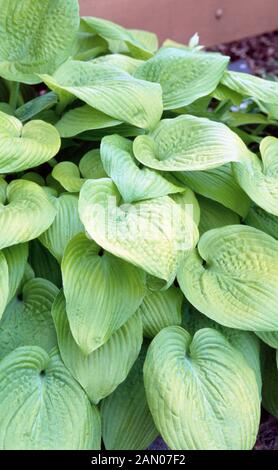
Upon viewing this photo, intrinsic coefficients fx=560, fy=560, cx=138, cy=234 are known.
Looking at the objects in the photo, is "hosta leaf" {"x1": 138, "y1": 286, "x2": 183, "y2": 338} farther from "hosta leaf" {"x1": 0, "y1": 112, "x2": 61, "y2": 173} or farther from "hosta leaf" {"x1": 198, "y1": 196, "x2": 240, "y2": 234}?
"hosta leaf" {"x1": 0, "y1": 112, "x2": 61, "y2": 173}

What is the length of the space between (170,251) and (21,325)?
0.34 metres

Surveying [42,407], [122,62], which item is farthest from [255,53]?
[42,407]

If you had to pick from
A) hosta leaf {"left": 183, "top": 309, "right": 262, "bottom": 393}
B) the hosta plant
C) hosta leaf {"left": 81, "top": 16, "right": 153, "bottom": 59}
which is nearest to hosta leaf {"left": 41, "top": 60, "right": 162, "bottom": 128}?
the hosta plant

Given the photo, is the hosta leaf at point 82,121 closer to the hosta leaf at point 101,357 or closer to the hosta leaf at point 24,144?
the hosta leaf at point 24,144

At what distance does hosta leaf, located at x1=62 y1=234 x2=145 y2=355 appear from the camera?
972 millimetres

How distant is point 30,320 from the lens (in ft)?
3.59

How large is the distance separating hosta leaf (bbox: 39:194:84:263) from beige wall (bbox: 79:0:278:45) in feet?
4.42

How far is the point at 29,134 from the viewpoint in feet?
3.95

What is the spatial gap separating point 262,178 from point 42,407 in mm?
611

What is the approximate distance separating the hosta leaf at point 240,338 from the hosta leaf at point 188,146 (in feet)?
1.06
